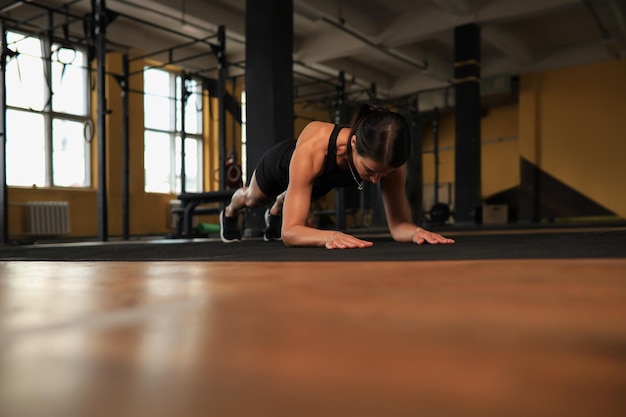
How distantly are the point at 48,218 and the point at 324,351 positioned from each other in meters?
6.35

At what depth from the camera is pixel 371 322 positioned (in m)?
0.43

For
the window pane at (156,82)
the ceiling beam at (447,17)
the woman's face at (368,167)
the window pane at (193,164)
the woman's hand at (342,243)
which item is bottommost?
the woman's hand at (342,243)

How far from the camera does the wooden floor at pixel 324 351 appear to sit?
0.81 ft

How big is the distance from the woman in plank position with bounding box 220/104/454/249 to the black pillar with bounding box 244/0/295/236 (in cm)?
149

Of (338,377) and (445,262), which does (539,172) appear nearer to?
(445,262)

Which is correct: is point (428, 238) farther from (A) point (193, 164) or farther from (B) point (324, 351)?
(A) point (193, 164)

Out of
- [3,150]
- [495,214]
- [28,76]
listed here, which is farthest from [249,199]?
[495,214]

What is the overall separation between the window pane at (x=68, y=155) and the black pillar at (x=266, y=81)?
3.70m

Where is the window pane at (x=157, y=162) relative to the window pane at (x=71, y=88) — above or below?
below

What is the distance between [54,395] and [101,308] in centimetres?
30

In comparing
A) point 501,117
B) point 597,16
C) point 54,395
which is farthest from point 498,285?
point 501,117

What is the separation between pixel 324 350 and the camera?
13.4 inches

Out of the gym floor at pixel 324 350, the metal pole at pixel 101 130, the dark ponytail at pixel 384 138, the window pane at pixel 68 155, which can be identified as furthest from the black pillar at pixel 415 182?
the gym floor at pixel 324 350

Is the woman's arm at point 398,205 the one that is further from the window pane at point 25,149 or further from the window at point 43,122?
the window pane at point 25,149
